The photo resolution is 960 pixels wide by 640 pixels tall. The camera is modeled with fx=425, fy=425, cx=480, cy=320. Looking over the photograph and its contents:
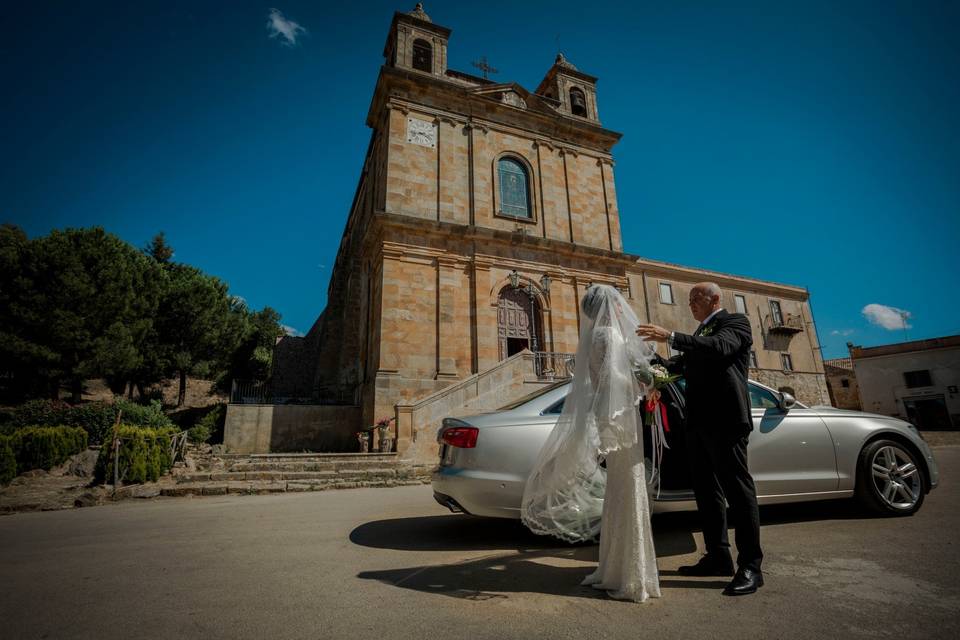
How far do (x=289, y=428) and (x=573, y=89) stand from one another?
2027cm

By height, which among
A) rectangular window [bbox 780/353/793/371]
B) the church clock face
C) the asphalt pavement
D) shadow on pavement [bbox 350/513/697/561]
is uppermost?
the church clock face

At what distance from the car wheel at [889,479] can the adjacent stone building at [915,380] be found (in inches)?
1420

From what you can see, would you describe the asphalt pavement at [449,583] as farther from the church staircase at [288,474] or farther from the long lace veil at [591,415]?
the church staircase at [288,474]

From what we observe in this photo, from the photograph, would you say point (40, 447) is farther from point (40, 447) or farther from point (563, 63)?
point (563, 63)

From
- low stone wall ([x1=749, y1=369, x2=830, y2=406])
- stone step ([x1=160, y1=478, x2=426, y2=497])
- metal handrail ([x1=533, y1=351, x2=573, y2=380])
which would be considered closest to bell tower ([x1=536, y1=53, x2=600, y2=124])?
metal handrail ([x1=533, y1=351, x2=573, y2=380])

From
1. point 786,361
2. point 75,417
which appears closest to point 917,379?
point 786,361

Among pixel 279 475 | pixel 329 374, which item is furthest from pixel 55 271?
pixel 279 475

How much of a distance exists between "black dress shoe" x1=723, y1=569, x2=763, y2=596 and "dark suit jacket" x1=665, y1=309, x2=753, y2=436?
80 centimetres

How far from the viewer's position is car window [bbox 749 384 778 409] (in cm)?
413

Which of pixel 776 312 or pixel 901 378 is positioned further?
pixel 901 378

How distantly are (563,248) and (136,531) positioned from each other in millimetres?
15646

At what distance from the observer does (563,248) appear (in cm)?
1748

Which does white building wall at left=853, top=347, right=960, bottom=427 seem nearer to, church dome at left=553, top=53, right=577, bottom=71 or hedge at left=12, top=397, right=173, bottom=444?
church dome at left=553, top=53, right=577, bottom=71

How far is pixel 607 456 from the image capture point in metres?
2.62
